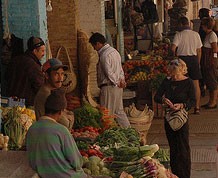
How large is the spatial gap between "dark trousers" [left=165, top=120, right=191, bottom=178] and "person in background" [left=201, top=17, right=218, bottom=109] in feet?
20.2

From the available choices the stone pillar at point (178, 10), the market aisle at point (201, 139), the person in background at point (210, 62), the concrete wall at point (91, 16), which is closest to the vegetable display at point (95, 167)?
the market aisle at point (201, 139)

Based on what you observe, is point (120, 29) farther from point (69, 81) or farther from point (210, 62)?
point (69, 81)

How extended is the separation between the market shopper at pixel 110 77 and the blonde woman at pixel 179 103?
6.96 ft

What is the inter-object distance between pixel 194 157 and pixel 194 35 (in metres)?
4.00

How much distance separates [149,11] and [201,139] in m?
7.83

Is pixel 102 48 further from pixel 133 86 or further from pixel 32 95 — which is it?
pixel 133 86

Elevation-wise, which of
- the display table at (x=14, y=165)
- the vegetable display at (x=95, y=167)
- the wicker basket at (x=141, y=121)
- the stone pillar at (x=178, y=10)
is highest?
the stone pillar at (x=178, y=10)

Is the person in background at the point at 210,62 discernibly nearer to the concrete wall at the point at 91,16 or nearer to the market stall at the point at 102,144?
the concrete wall at the point at 91,16

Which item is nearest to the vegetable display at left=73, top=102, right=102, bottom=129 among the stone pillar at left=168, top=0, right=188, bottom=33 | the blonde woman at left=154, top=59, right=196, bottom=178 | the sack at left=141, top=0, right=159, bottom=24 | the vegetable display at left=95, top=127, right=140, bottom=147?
the vegetable display at left=95, top=127, right=140, bottom=147

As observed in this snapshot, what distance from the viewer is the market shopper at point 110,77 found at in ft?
37.8

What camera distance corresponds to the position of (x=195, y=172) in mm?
10461

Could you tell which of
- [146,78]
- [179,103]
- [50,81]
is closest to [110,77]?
[179,103]

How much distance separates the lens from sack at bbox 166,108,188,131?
30.6ft

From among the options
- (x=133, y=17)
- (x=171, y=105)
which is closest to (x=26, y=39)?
(x=171, y=105)
